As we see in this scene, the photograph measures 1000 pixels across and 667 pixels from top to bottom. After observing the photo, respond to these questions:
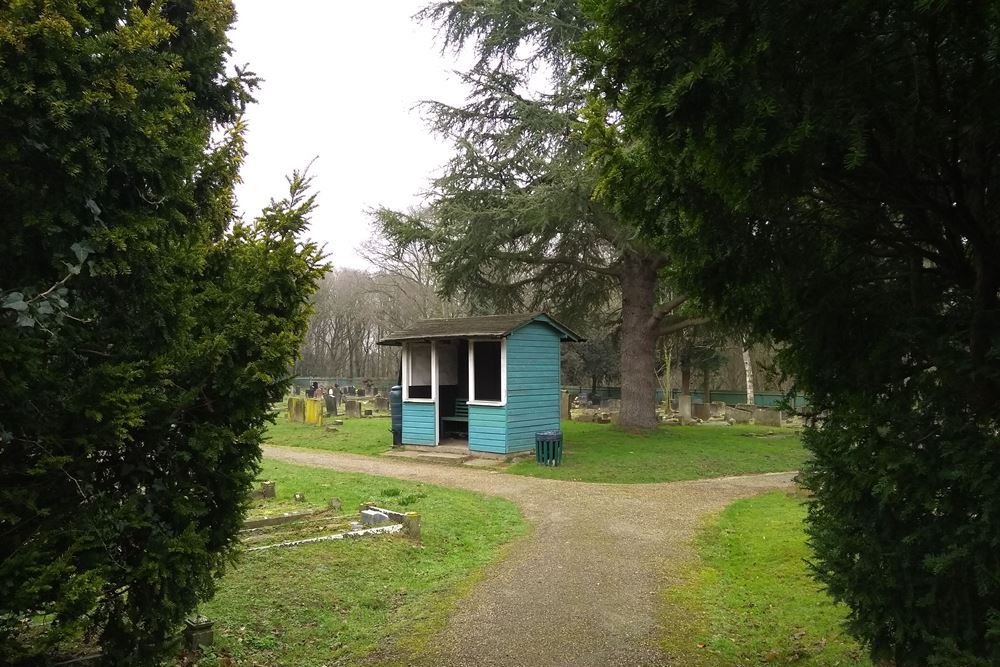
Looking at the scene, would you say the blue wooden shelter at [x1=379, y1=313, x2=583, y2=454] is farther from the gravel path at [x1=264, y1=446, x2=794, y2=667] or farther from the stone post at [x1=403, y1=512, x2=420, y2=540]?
the stone post at [x1=403, y1=512, x2=420, y2=540]

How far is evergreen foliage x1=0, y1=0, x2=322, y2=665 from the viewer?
2854mm

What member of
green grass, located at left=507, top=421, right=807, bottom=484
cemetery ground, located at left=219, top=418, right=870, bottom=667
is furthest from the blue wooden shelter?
cemetery ground, located at left=219, top=418, right=870, bottom=667

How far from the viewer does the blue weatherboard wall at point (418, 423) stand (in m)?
18.3

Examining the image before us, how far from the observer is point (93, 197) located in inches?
122

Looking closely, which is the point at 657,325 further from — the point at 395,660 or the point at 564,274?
the point at 395,660

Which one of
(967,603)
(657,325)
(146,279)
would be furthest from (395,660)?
(657,325)

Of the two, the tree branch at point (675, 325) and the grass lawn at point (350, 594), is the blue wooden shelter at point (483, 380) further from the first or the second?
the grass lawn at point (350, 594)

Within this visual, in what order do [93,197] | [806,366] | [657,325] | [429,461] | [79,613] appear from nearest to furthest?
[79,613], [93,197], [806,366], [429,461], [657,325]

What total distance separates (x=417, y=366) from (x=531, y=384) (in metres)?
3.73

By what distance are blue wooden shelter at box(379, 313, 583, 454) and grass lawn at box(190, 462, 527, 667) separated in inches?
275

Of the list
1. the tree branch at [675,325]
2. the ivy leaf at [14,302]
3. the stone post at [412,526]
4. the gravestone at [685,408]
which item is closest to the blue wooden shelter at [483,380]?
the tree branch at [675,325]

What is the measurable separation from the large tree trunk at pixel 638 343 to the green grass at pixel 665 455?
0.70 meters

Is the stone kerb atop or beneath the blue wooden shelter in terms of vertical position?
beneath

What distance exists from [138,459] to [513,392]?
45.1 feet
